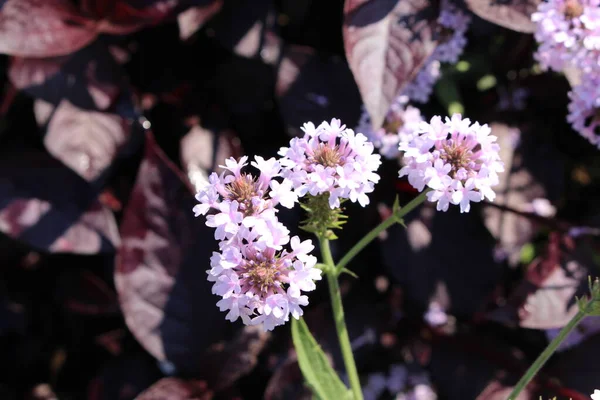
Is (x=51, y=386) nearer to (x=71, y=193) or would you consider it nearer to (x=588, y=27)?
(x=71, y=193)

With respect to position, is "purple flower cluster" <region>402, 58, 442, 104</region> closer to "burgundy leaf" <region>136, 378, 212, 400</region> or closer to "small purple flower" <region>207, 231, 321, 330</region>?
"small purple flower" <region>207, 231, 321, 330</region>

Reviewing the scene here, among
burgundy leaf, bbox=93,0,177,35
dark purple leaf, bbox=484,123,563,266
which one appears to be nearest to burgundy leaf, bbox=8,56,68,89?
burgundy leaf, bbox=93,0,177,35

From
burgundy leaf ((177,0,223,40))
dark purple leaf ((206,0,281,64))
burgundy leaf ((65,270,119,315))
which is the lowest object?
burgundy leaf ((65,270,119,315))

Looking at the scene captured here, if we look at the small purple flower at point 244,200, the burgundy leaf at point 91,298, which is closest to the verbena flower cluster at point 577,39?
the small purple flower at point 244,200

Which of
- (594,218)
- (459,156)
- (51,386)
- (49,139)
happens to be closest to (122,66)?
(49,139)

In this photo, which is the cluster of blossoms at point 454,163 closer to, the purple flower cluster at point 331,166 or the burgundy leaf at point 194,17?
the purple flower cluster at point 331,166

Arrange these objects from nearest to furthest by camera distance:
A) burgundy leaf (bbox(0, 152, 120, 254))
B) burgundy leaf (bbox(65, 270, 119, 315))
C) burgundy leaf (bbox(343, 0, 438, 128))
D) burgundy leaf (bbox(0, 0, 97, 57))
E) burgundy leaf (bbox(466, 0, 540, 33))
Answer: burgundy leaf (bbox(343, 0, 438, 128)), burgundy leaf (bbox(466, 0, 540, 33)), burgundy leaf (bbox(0, 0, 97, 57)), burgundy leaf (bbox(0, 152, 120, 254)), burgundy leaf (bbox(65, 270, 119, 315))

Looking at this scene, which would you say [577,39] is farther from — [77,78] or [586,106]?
[77,78]
